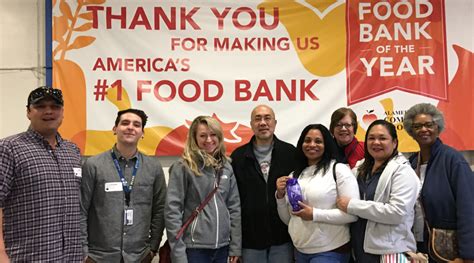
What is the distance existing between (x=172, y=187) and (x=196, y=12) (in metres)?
1.65

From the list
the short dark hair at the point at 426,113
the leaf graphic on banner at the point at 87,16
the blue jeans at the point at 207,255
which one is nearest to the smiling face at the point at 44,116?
the blue jeans at the point at 207,255

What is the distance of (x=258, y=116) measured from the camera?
7.84 ft

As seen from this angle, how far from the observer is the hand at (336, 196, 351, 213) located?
2.02m

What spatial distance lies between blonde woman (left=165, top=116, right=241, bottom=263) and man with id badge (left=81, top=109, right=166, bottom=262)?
0.15 m

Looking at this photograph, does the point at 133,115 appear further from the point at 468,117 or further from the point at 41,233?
the point at 468,117

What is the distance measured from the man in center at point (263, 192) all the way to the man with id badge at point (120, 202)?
0.52 m

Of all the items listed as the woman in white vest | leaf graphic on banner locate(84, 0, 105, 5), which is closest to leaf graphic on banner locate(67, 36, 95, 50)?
leaf graphic on banner locate(84, 0, 105, 5)

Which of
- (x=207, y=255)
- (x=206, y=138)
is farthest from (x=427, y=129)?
(x=207, y=255)

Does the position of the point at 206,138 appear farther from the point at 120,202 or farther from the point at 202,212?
the point at 120,202

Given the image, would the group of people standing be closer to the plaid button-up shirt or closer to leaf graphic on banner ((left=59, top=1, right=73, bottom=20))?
the plaid button-up shirt

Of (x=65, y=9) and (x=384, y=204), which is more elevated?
(x=65, y=9)

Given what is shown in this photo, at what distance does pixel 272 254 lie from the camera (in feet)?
7.48

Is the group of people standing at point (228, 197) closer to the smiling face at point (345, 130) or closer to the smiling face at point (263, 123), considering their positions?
the smiling face at point (263, 123)

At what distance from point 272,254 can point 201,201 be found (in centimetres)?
51
